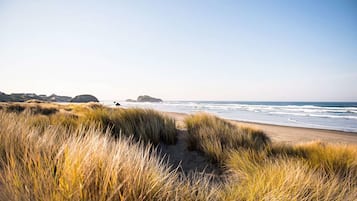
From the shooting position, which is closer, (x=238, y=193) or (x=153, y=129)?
(x=238, y=193)

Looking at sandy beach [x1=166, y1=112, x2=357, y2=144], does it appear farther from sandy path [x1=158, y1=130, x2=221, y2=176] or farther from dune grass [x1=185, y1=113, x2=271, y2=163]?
sandy path [x1=158, y1=130, x2=221, y2=176]

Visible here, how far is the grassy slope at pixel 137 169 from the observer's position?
1.61m

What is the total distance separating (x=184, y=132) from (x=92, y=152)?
4691mm

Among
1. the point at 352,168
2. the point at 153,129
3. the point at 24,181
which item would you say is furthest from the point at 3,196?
the point at 352,168

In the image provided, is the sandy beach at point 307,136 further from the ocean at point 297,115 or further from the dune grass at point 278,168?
the dune grass at point 278,168

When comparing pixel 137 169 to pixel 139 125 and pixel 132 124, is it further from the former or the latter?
pixel 132 124

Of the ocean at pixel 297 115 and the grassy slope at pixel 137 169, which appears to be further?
the ocean at pixel 297 115

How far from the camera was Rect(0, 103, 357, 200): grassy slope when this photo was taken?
161 cm

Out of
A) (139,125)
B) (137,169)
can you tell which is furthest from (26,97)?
(137,169)

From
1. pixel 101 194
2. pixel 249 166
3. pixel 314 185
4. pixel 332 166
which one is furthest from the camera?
pixel 332 166

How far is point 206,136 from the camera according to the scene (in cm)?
532

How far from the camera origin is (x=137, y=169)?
1.99 m

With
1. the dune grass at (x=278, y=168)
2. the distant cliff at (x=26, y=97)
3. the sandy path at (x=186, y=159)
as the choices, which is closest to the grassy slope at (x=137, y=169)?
the dune grass at (x=278, y=168)

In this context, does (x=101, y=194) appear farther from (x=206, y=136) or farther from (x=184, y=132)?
(x=184, y=132)
